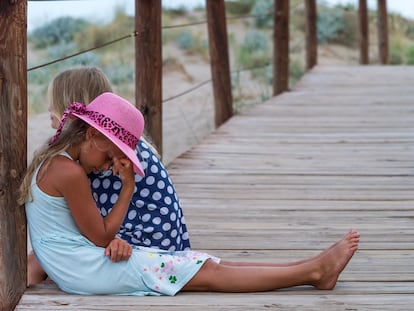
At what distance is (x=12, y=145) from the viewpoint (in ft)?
7.68

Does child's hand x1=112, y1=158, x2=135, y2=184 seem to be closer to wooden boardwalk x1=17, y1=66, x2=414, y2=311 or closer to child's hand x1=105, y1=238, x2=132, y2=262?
child's hand x1=105, y1=238, x2=132, y2=262

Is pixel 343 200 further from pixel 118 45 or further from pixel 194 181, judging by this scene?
pixel 118 45

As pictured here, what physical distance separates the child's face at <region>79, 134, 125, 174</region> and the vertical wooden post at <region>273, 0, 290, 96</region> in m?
4.85

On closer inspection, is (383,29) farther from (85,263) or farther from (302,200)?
(85,263)

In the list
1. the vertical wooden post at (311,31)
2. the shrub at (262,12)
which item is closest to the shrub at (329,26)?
the shrub at (262,12)

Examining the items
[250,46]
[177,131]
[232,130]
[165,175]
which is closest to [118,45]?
[250,46]

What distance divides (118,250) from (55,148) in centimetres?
29

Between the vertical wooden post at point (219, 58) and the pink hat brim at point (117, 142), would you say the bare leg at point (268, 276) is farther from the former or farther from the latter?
the vertical wooden post at point (219, 58)

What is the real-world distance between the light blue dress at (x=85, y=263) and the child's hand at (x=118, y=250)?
0.02 m

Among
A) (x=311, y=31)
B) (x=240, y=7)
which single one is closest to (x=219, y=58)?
(x=311, y=31)

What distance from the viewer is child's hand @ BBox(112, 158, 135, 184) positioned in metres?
2.39

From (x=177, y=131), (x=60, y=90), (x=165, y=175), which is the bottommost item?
(x=177, y=131)

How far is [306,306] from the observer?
2.31m

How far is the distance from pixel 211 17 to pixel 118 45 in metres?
8.25
